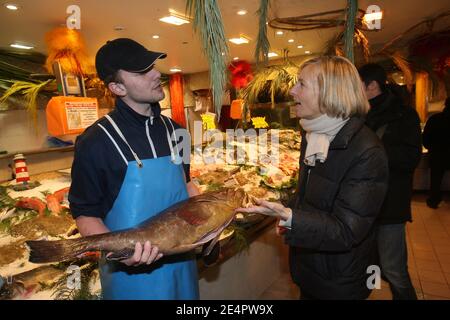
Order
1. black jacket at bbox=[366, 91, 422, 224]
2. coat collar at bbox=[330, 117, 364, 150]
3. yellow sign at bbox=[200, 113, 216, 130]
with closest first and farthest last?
coat collar at bbox=[330, 117, 364, 150], black jacket at bbox=[366, 91, 422, 224], yellow sign at bbox=[200, 113, 216, 130]

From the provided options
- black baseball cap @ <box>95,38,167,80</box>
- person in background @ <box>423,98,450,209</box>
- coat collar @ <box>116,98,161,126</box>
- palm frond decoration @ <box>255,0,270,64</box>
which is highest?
palm frond decoration @ <box>255,0,270,64</box>

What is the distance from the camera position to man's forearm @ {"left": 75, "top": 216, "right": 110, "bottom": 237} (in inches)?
55.1

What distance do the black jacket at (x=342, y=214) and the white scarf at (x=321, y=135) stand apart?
3 cm

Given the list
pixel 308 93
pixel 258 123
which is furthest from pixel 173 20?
pixel 308 93

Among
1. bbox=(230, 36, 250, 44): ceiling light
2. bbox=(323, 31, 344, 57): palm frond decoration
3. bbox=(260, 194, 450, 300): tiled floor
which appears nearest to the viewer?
bbox=(260, 194, 450, 300): tiled floor

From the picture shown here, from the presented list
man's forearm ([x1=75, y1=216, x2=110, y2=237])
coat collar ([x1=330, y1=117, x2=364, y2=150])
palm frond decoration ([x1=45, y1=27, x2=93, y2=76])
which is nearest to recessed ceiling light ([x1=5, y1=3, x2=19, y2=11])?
palm frond decoration ([x1=45, y1=27, x2=93, y2=76])

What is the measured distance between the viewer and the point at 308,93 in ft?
5.27

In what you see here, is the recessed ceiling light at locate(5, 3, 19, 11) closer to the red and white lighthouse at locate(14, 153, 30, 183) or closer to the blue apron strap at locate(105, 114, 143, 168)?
the red and white lighthouse at locate(14, 153, 30, 183)

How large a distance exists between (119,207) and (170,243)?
1.09 ft

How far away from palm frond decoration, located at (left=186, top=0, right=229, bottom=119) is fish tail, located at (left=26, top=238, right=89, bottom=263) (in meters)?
0.71

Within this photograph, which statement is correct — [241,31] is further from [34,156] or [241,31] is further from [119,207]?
[119,207]

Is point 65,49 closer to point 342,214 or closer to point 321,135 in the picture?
point 321,135

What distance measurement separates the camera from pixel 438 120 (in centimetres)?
589

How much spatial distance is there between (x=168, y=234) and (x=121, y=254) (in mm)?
196
